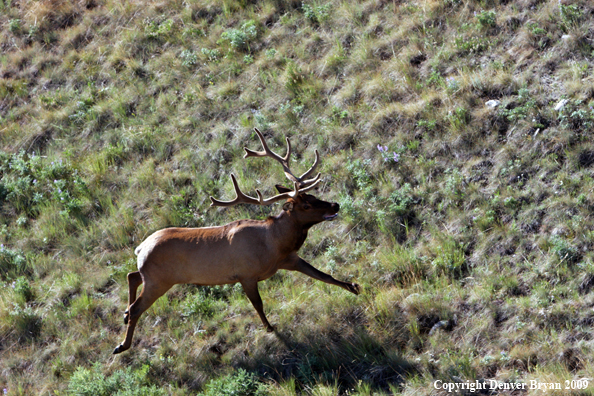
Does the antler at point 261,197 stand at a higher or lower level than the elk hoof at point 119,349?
higher

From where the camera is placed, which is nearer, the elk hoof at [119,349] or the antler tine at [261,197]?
the antler tine at [261,197]

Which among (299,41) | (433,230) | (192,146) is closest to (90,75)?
(192,146)

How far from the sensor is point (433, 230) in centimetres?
880

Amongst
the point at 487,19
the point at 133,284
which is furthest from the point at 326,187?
the point at 487,19

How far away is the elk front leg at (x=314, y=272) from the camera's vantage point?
805 cm

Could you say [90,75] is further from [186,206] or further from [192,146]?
[186,206]

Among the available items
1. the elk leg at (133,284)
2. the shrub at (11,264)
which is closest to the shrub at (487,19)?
the elk leg at (133,284)

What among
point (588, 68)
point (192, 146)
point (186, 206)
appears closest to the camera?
point (588, 68)

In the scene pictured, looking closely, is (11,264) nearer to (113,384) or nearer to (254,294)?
(113,384)

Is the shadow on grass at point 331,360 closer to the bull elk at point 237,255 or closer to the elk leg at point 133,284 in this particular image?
the bull elk at point 237,255

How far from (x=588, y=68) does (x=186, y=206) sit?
6.72 m

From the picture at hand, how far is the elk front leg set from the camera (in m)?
8.05

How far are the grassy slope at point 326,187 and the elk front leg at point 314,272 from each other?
9.0 inches

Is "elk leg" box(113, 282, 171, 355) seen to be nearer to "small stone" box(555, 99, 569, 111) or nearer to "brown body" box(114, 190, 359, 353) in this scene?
"brown body" box(114, 190, 359, 353)
